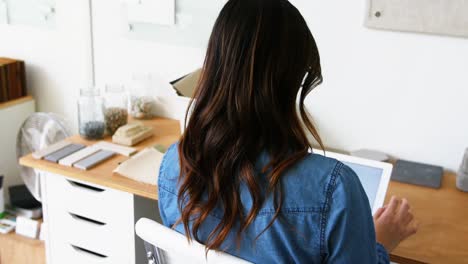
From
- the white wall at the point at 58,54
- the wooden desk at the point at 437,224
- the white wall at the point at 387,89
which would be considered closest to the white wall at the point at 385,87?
the white wall at the point at 387,89

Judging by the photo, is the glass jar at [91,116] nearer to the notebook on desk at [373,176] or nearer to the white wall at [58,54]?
the white wall at [58,54]

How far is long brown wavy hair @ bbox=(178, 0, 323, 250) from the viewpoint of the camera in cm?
93

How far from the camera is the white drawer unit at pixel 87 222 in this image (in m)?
1.70

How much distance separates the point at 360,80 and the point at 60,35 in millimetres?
1324

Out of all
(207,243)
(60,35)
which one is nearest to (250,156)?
(207,243)

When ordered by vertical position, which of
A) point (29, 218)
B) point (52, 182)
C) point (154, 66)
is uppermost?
point (154, 66)

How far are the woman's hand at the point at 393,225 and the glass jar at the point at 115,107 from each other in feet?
3.59

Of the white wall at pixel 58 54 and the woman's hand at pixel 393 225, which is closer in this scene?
the woman's hand at pixel 393 225

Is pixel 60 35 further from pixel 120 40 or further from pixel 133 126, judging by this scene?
pixel 133 126

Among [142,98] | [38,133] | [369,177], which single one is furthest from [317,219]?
[38,133]

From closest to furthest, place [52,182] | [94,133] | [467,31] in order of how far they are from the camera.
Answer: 1. [467,31]
2. [52,182]
3. [94,133]

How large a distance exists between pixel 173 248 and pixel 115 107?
1.20m

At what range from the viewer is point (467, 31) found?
5.49ft

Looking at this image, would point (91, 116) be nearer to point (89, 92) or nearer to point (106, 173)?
point (89, 92)
